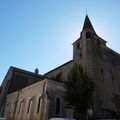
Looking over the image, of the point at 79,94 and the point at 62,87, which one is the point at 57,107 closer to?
the point at 62,87

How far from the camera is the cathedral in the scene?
21.0 m

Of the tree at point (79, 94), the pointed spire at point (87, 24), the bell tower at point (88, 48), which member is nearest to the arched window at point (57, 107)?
the tree at point (79, 94)

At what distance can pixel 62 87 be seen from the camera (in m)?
22.3

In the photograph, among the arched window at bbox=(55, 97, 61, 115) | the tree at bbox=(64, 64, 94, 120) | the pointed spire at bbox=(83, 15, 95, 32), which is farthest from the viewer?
the pointed spire at bbox=(83, 15, 95, 32)

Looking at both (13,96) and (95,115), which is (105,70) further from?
(13,96)

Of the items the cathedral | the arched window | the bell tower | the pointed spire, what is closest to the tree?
the arched window

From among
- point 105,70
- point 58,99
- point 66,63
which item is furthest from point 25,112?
point 105,70

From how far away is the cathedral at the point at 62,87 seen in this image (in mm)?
21031

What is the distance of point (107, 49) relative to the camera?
3081cm

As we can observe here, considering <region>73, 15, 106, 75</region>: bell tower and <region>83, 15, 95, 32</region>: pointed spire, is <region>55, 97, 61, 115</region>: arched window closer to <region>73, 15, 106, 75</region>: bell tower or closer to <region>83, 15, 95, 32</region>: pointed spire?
<region>73, 15, 106, 75</region>: bell tower

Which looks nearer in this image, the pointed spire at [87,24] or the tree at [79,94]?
the tree at [79,94]

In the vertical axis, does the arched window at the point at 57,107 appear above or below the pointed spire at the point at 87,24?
below

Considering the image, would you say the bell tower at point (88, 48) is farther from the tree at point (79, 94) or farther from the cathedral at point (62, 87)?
the tree at point (79, 94)

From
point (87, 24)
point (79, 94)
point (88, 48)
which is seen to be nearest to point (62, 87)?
point (79, 94)
